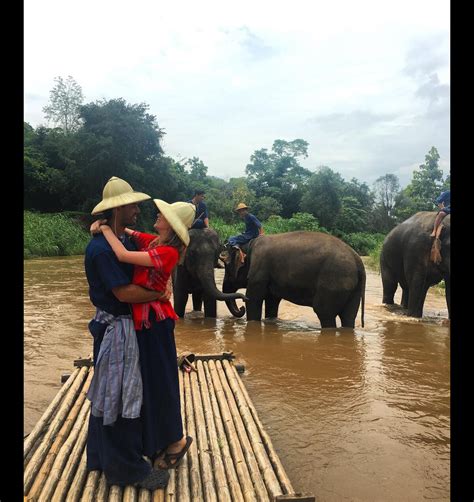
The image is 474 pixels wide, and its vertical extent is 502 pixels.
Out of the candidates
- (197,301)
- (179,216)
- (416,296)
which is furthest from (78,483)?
(416,296)

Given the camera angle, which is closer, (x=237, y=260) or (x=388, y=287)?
(x=237, y=260)

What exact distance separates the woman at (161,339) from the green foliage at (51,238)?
57.1 feet

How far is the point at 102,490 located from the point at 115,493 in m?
0.08

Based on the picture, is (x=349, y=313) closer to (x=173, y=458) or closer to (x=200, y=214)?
(x=200, y=214)

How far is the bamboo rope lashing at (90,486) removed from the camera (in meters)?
2.49

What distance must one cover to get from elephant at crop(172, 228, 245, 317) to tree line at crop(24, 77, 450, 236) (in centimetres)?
2193

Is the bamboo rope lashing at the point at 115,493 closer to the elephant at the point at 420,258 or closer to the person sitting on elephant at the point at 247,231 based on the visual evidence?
the person sitting on elephant at the point at 247,231

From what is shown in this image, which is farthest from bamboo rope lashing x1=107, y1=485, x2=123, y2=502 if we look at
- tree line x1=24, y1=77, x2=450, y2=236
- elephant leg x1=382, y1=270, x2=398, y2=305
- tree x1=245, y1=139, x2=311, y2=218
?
tree x1=245, y1=139, x2=311, y2=218

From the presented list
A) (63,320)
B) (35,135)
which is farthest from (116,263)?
(35,135)

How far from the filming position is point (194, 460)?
9.53 ft

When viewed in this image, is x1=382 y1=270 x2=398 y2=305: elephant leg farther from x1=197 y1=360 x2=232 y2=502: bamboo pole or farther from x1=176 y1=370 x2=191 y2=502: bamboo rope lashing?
x1=176 y1=370 x2=191 y2=502: bamboo rope lashing

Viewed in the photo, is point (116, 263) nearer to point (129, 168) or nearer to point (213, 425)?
point (213, 425)

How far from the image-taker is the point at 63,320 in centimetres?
789
